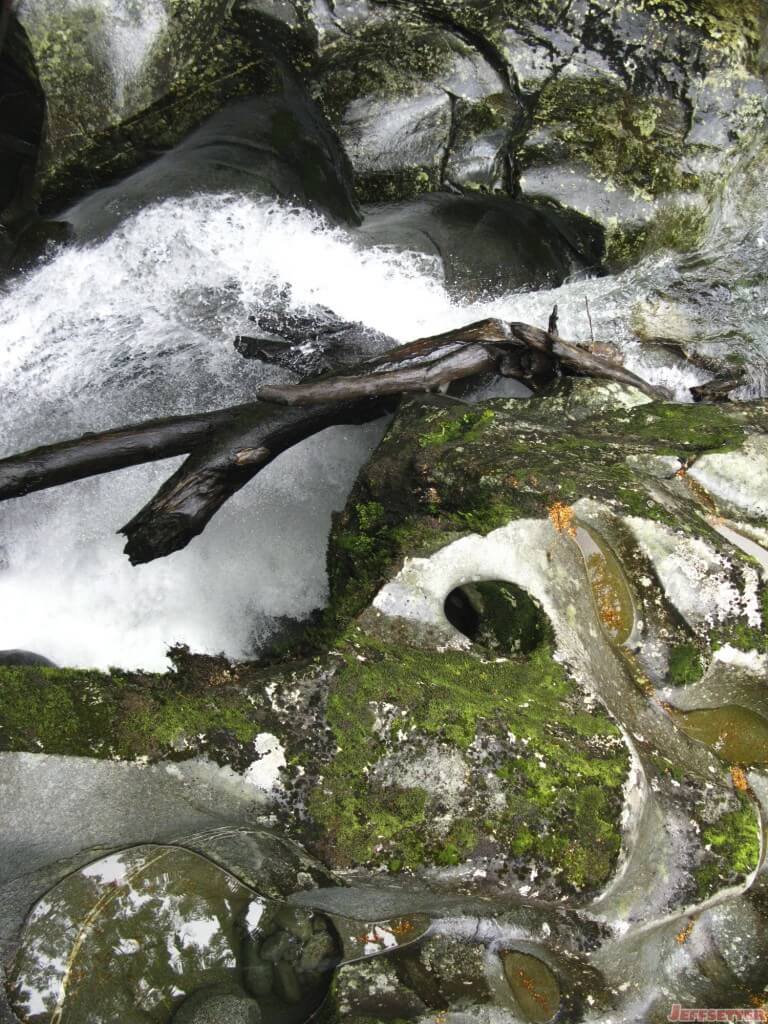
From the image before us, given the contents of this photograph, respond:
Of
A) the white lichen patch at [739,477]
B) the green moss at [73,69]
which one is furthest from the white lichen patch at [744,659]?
the green moss at [73,69]

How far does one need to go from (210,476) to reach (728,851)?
331 centimetres

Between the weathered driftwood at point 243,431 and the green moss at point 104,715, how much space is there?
1.09 meters

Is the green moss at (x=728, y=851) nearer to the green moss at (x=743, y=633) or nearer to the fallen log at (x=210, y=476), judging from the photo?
the green moss at (x=743, y=633)

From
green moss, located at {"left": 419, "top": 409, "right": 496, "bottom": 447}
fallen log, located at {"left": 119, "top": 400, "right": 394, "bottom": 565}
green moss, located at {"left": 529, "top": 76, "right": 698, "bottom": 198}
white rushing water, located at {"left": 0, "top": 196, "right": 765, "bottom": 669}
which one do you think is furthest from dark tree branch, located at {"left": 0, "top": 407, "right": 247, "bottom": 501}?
green moss, located at {"left": 529, "top": 76, "right": 698, "bottom": 198}

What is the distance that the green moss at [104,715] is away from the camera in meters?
3.59

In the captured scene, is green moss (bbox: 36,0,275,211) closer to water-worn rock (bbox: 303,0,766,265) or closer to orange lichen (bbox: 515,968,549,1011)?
water-worn rock (bbox: 303,0,766,265)

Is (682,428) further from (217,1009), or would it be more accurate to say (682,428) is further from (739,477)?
(217,1009)

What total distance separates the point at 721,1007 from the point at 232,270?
5.32m

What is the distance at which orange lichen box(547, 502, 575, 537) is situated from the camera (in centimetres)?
401

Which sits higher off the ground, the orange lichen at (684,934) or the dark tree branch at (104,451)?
the dark tree branch at (104,451)

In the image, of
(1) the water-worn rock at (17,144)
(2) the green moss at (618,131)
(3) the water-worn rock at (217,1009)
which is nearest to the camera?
(3) the water-worn rock at (217,1009)

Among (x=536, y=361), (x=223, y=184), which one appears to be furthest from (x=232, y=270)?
(x=536, y=361)

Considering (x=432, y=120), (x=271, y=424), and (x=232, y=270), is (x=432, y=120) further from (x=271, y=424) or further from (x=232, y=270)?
(x=271, y=424)

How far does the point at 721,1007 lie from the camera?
342 centimetres
